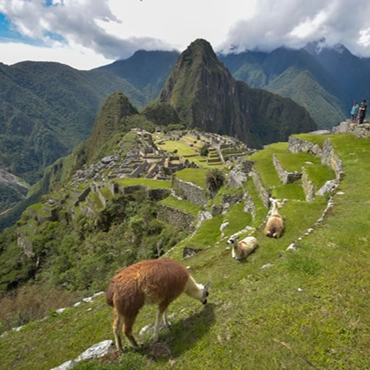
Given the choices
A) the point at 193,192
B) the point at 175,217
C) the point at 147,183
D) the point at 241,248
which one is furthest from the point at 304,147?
the point at 147,183

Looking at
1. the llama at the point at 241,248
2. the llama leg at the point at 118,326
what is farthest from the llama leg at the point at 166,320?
the llama at the point at 241,248

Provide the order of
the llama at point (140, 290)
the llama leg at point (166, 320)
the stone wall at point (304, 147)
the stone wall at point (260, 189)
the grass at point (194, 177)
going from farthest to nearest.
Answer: the grass at point (194, 177)
the stone wall at point (304, 147)
the stone wall at point (260, 189)
the llama leg at point (166, 320)
the llama at point (140, 290)

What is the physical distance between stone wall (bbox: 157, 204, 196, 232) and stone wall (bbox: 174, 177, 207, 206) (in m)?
1.81

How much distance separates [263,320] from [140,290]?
86.5 inches

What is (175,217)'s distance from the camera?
22375 millimetres

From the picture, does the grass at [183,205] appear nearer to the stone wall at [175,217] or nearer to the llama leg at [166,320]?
the stone wall at [175,217]

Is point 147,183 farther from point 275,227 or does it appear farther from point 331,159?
point 275,227

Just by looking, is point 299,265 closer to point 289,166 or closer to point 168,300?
point 168,300

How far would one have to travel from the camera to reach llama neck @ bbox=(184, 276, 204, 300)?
524cm

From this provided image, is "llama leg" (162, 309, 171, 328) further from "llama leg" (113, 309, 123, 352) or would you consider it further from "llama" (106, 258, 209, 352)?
"llama leg" (113, 309, 123, 352)

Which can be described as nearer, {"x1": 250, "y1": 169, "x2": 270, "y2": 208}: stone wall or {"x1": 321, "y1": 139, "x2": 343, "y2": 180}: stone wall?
{"x1": 321, "y1": 139, "x2": 343, "y2": 180}: stone wall

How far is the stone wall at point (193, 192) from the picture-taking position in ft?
72.9

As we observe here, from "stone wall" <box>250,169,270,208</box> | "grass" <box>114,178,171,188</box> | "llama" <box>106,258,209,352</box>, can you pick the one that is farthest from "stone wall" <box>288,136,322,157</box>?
"llama" <box>106,258,209,352</box>

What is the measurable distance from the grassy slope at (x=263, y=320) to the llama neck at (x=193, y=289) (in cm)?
39
